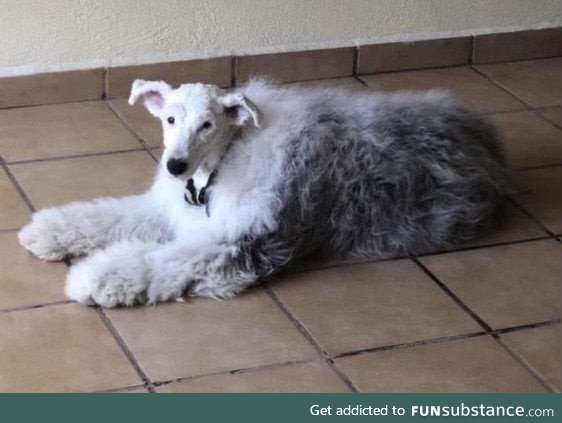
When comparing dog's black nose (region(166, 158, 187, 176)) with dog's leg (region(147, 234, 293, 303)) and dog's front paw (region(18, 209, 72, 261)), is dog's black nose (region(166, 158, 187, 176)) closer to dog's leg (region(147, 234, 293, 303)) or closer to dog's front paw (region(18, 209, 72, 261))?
dog's leg (region(147, 234, 293, 303))

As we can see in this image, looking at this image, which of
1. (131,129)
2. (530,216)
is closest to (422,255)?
(530,216)

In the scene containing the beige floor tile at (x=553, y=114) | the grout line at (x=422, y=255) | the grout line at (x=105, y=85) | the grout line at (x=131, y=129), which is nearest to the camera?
the grout line at (x=422, y=255)

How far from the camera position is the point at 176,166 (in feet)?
8.91

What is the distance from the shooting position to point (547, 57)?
4359 millimetres

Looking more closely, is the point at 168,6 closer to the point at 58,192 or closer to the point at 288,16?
the point at 288,16

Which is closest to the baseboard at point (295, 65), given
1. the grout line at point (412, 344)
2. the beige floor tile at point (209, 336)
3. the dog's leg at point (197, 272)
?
the dog's leg at point (197, 272)

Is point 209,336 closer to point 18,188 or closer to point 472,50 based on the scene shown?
point 18,188

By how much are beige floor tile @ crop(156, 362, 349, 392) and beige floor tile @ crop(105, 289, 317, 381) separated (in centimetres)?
3

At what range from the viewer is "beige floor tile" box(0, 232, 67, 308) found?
9.02 ft

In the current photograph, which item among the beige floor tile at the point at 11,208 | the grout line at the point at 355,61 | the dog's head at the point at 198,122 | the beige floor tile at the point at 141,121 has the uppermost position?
the dog's head at the point at 198,122

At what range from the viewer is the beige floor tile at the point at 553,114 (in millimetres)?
3852

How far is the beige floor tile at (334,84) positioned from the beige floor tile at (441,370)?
1.47 m

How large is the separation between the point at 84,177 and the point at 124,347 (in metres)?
0.84

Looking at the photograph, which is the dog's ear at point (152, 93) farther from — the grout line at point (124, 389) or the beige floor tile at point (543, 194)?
the beige floor tile at point (543, 194)
